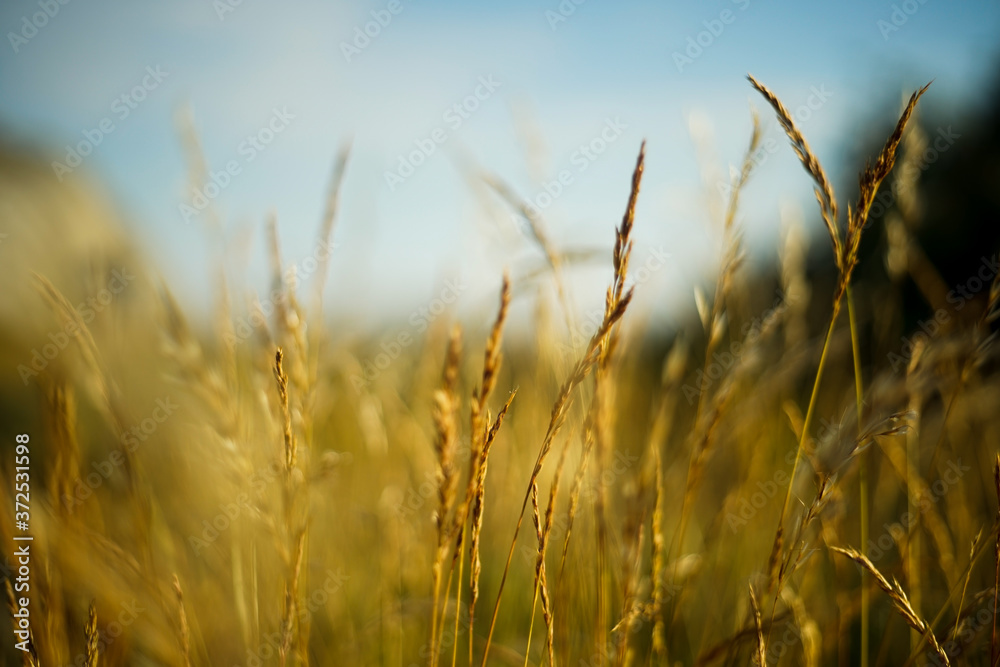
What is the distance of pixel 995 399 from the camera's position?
1929mm

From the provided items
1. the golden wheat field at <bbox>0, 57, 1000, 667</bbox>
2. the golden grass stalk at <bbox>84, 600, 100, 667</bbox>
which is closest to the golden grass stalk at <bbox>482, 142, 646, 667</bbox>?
the golden wheat field at <bbox>0, 57, 1000, 667</bbox>

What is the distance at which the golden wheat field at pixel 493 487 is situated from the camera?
867 millimetres

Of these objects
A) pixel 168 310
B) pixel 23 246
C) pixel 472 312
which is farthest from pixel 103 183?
pixel 168 310

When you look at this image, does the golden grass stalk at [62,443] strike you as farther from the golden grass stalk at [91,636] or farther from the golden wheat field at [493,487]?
the golden grass stalk at [91,636]

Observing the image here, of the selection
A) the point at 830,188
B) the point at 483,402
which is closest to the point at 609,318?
the point at 483,402

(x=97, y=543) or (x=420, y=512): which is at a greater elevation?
(x=97, y=543)

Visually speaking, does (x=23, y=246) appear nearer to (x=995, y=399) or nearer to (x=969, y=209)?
(x=995, y=399)

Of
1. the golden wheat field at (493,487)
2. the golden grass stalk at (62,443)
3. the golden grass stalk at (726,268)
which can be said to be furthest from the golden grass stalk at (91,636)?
the golden grass stalk at (726,268)

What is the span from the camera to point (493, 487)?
1.99m

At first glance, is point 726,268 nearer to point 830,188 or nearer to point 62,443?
point 830,188

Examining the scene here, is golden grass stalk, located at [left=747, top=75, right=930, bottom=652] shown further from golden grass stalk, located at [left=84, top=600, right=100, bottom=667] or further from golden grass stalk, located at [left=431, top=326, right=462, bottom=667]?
golden grass stalk, located at [left=84, top=600, right=100, bottom=667]

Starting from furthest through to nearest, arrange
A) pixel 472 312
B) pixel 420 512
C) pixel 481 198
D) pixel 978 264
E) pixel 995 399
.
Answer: pixel 978 264, pixel 472 312, pixel 995 399, pixel 420 512, pixel 481 198

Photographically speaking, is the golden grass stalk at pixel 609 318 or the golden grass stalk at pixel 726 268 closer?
the golden grass stalk at pixel 609 318

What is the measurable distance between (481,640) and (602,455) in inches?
38.0
